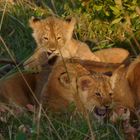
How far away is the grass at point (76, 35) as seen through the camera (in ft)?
18.4

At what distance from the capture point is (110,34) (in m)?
9.30

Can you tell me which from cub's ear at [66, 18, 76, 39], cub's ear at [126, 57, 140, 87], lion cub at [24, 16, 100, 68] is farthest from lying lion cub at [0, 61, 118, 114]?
cub's ear at [66, 18, 76, 39]

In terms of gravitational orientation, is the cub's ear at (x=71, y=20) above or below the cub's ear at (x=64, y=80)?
below

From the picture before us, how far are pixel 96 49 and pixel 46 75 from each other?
6.74ft

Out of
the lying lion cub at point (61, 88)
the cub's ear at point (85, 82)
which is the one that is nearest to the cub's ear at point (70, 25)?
the lying lion cub at point (61, 88)

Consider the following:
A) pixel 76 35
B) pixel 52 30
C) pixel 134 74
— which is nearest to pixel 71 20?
pixel 76 35

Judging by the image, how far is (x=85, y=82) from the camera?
6473mm

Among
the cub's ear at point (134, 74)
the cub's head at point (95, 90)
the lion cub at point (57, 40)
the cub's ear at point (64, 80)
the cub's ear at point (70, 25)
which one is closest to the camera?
the cub's head at point (95, 90)

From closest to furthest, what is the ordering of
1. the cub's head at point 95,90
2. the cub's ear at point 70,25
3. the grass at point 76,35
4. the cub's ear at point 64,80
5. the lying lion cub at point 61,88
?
1. the grass at point 76,35
2. the cub's head at point 95,90
3. the lying lion cub at point 61,88
4. the cub's ear at point 64,80
5. the cub's ear at point 70,25

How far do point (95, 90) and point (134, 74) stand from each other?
536mm

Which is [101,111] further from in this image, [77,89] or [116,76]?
[116,76]

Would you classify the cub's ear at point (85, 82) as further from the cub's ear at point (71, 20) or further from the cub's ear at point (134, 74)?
the cub's ear at point (71, 20)

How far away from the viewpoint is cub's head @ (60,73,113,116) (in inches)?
246

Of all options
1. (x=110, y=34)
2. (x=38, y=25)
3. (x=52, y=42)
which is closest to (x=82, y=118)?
(x=52, y=42)
